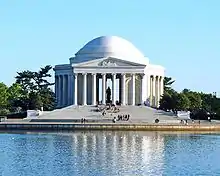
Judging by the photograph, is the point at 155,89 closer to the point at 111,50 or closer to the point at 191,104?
the point at 111,50

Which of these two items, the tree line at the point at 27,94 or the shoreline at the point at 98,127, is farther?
the tree line at the point at 27,94

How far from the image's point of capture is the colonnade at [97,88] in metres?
119

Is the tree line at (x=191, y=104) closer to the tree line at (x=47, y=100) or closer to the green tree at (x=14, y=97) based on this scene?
the tree line at (x=47, y=100)

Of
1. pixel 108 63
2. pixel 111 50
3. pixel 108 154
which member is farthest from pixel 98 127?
pixel 111 50

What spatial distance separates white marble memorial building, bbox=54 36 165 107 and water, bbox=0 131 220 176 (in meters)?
42.6

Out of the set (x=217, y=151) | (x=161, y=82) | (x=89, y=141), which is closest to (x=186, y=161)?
(x=217, y=151)

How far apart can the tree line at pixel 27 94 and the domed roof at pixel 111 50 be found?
992cm

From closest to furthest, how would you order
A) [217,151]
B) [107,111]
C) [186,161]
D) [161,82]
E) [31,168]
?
1. [31,168]
2. [186,161]
3. [217,151]
4. [107,111]
5. [161,82]

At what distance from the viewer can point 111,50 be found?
123 metres

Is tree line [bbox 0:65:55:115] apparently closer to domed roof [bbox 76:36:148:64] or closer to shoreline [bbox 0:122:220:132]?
domed roof [bbox 76:36:148:64]

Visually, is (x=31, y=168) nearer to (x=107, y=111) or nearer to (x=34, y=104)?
(x=107, y=111)

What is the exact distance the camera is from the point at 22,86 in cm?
13575

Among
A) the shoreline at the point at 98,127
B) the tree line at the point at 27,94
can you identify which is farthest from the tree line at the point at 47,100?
the shoreline at the point at 98,127

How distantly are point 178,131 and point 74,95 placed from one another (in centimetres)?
3787
